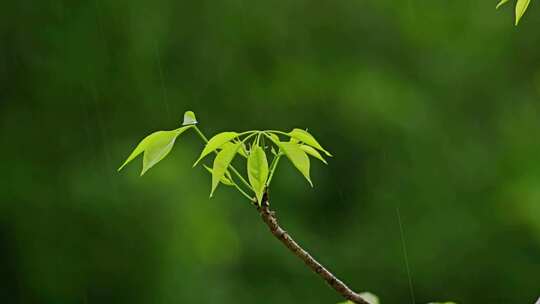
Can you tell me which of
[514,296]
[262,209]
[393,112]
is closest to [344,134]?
[393,112]

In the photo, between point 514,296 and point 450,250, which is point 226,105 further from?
point 514,296

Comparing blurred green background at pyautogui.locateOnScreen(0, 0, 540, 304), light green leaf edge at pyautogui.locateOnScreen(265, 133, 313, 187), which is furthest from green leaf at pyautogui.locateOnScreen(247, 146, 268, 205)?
blurred green background at pyautogui.locateOnScreen(0, 0, 540, 304)

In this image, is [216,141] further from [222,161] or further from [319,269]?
[319,269]

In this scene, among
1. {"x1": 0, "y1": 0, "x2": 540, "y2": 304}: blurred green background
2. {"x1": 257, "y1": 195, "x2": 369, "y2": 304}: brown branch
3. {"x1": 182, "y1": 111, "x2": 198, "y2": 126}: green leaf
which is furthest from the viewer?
{"x1": 0, "y1": 0, "x2": 540, "y2": 304}: blurred green background

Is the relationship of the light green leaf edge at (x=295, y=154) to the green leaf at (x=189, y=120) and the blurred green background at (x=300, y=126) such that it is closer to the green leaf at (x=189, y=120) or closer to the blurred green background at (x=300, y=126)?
the green leaf at (x=189, y=120)

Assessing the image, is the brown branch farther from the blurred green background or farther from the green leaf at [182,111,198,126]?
the blurred green background

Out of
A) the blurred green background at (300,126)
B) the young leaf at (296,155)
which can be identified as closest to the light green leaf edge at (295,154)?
the young leaf at (296,155)
